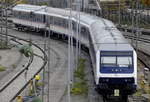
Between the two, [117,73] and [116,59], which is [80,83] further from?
[117,73]

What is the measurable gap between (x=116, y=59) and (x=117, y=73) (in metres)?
0.78

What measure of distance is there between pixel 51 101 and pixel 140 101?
14.2 ft

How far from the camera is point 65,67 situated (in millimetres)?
34219

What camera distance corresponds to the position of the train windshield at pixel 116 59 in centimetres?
2223

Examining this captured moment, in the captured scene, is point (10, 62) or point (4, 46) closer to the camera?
point (10, 62)

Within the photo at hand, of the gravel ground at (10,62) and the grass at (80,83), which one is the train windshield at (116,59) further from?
the gravel ground at (10,62)

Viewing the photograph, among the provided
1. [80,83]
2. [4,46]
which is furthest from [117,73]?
[4,46]

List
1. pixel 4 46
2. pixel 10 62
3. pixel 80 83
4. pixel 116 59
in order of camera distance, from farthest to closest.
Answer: pixel 4 46
pixel 10 62
pixel 80 83
pixel 116 59

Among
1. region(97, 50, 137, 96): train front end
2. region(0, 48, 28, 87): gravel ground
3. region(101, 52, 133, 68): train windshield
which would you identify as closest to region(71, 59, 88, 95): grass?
region(97, 50, 137, 96): train front end

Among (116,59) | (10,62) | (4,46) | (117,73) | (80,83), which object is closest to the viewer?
(117,73)

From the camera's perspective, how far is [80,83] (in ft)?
90.0

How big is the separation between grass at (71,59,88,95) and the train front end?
3310mm

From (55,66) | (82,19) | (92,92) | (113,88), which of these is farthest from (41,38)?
(113,88)

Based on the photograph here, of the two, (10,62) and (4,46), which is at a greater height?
(10,62)
